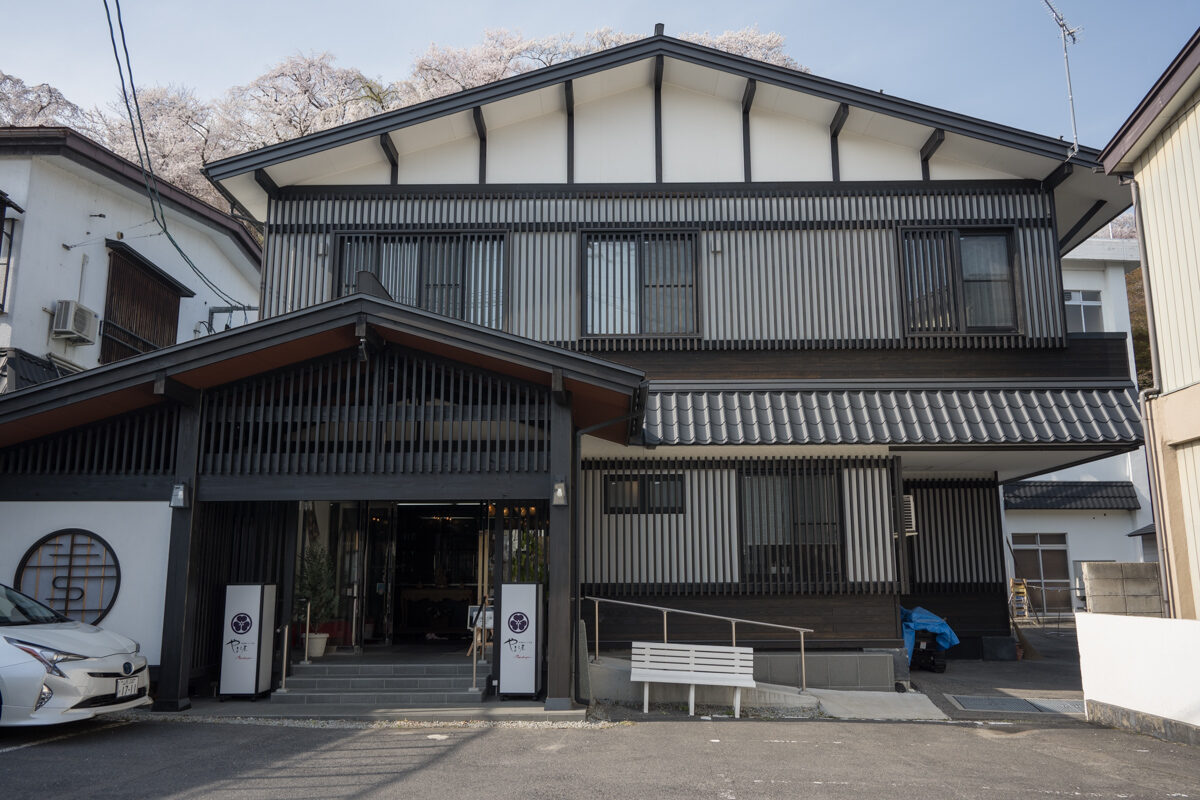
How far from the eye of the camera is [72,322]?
1452 centimetres

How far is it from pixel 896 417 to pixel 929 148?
4.62 m

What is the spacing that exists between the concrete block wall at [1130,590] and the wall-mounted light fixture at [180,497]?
10.5 metres

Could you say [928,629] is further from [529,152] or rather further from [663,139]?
[529,152]

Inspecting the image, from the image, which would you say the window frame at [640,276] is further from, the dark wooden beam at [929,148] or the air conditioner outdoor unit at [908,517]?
the air conditioner outdoor unit at [908,517]

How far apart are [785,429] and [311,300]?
24.6 feet

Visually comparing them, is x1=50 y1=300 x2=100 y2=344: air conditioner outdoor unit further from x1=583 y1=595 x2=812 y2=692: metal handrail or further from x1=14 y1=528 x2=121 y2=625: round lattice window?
x1=583 y1=595 x2=812 y2=692: metal handrail

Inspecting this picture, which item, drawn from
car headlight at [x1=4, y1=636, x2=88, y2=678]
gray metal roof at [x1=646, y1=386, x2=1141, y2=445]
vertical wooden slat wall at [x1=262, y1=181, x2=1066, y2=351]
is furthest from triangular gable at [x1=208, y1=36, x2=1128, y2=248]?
car headlight at [x1=4, y1=636, x2=88, y2=678]

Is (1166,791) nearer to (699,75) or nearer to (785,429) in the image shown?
(785,429)

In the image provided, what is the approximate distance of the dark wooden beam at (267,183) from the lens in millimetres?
14039

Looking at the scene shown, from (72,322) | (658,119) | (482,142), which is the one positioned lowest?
(72,322)

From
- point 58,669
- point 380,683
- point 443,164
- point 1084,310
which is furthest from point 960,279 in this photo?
point 1084,310

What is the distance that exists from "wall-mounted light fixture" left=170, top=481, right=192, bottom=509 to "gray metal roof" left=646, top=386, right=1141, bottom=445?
18.9ft

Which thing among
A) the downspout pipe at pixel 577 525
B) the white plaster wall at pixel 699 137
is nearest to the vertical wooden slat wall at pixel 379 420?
the downspout pipe at pixel 577 525

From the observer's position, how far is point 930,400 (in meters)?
13.2
